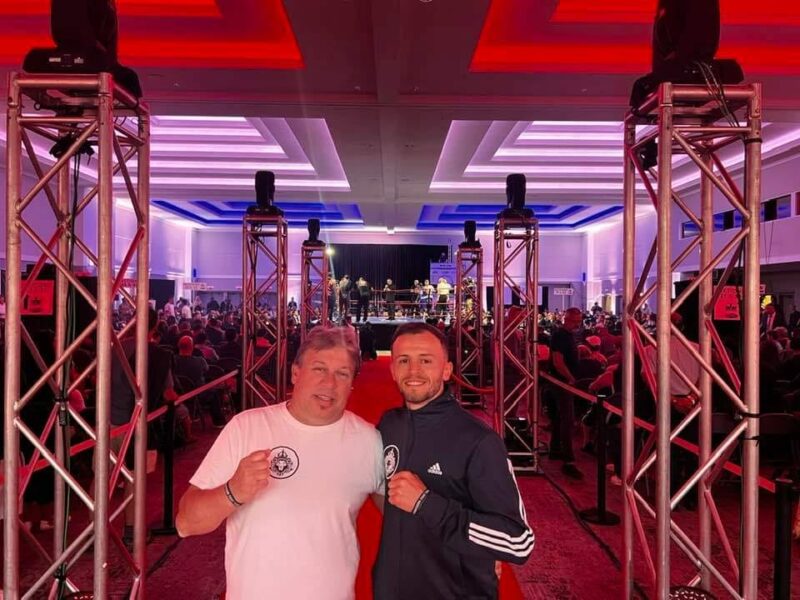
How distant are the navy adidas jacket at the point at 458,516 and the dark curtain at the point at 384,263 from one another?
72.2ft

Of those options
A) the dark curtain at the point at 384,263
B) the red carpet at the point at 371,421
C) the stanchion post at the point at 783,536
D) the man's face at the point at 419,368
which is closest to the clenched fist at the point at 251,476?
the man's face at the point at 419,368

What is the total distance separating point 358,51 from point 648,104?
10.6 feet

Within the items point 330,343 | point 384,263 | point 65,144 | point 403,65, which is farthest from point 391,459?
point 384,263

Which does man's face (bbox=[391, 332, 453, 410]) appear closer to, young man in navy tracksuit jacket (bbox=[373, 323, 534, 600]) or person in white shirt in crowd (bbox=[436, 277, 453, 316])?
young man in navy tracksuit jacket (bbox=[373, 323, 534, 600])

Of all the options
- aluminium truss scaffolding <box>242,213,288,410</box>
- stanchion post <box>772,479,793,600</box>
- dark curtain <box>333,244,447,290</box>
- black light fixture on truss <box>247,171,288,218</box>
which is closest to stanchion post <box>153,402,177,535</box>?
aluminium truss scaffolding <box>242,213,288,410</box>

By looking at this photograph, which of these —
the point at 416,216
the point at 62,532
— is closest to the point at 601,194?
the point at 416,216

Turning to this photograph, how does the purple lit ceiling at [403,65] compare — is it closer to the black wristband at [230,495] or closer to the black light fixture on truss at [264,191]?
the black light fixture on truss at [264,191]

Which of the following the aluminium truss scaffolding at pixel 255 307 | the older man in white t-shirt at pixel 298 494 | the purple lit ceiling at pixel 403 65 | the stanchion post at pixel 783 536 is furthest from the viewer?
the aluminium truss scaffolding at pixel 255 307

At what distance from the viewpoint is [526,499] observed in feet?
17.0

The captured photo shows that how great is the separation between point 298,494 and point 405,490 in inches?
13.2

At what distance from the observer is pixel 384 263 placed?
23969 mm

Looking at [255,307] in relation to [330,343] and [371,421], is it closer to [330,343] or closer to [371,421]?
→ [371,421]

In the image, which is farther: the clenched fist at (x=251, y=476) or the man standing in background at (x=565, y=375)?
the man standing in background at (x=565, y=375)

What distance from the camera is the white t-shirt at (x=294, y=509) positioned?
1.66 meters
